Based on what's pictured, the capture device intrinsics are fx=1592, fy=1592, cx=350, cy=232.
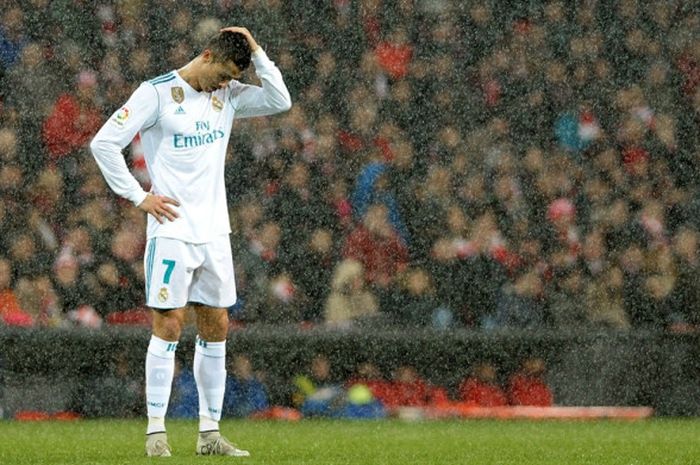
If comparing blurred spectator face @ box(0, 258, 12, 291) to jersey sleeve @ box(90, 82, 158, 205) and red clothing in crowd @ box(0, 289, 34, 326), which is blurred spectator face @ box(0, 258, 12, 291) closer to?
red clothing in crowd @ box(0, 289, 34, 326)

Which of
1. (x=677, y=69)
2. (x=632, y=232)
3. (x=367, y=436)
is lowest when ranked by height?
(x=367, y=436)

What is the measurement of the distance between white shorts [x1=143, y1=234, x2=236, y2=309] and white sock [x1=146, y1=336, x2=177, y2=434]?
19 centimetres

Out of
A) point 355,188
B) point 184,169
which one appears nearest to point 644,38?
point 355,188

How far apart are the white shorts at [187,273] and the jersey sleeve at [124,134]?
24cm

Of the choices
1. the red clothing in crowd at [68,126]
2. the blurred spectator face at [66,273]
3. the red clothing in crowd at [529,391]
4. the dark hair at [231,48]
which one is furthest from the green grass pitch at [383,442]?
the red clothing in crowd at [68,126]

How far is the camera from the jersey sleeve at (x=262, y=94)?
276 inches

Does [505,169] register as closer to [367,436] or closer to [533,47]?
[533,47]

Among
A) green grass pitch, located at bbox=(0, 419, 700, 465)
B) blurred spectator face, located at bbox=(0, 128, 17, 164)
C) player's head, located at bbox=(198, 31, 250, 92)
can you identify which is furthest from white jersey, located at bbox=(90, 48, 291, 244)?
blurred spectator face, located at bbox=(0, 128, 17, 164)

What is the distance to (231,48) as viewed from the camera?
657 cm

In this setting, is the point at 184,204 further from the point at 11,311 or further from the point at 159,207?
the point at 11,311

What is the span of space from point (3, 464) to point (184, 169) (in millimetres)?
1431

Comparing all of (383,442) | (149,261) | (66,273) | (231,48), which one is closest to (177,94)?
(231,48)

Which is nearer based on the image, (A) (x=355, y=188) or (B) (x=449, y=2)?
(A) (x=355, y=188)

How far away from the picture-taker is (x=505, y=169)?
10.9 meters
